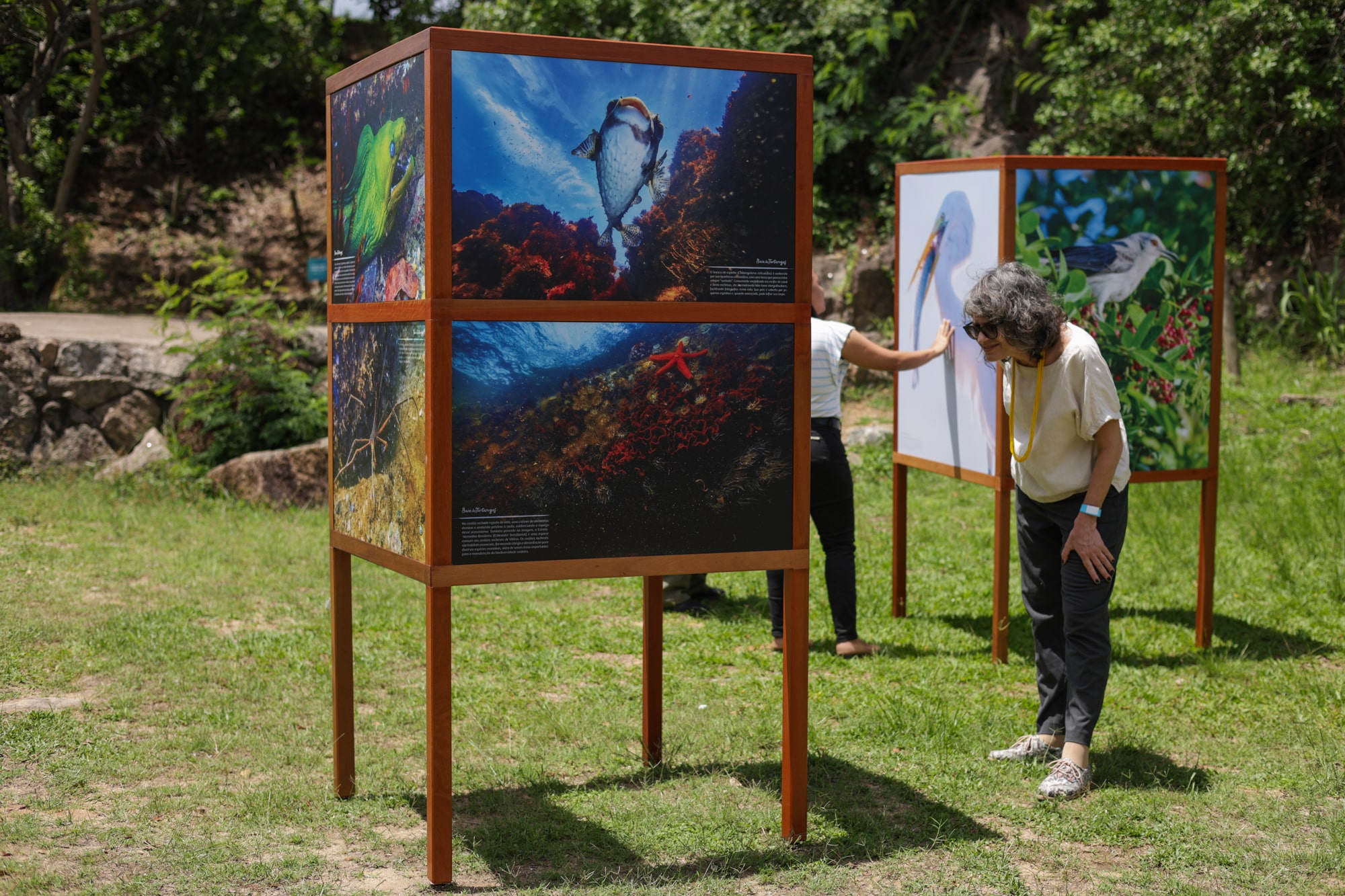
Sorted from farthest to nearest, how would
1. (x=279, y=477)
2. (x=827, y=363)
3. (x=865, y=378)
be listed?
(x=865, y=378), (x=279, y=477), (x=827, y=363)

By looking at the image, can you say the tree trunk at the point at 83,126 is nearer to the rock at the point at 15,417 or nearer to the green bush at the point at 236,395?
the green bush at the point at 236,395

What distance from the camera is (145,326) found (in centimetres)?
1166

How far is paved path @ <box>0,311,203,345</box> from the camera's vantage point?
33.4ft

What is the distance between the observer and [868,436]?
35.9 ft

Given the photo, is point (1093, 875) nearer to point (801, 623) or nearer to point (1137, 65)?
point (801, 623)

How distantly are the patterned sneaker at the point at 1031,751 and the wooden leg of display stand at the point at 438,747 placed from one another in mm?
2109

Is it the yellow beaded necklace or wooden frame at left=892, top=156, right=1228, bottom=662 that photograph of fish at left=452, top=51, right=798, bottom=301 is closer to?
the yellow beaded necklace

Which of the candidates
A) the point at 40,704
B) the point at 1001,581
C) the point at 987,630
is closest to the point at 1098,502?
the point at 1001,581

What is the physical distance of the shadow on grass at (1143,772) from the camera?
4.43m

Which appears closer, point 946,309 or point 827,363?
point 827,363

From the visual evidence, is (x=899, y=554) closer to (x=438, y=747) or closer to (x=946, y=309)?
(x=946, y=309)

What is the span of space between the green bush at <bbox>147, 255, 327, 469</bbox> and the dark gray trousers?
6.46 meters

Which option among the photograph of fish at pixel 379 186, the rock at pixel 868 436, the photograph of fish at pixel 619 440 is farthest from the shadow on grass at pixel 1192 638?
the rock at pixel 868 436

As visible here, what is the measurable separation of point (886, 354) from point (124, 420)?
263 inches
